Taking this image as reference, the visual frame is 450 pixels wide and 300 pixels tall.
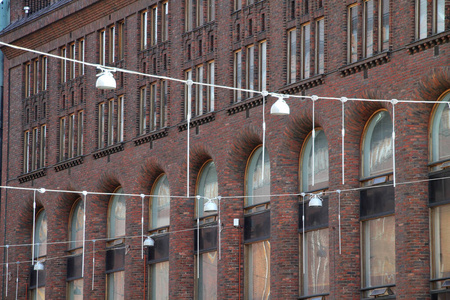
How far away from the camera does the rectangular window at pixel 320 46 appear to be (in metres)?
41.2

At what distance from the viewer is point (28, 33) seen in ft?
194

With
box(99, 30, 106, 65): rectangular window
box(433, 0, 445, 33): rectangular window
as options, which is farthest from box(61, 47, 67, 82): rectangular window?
box(433, 0, 445, 33): rectangular window

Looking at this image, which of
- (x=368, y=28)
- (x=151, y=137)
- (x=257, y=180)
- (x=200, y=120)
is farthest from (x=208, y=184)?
(x=368, y=28)

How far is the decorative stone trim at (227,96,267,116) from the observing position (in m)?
43.9

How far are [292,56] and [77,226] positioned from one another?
56.4 feet

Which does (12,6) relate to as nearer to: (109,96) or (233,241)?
(109,96)

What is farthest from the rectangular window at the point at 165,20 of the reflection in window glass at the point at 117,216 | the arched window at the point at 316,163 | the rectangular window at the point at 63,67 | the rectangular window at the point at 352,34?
the rectangular window at the point at 352,34

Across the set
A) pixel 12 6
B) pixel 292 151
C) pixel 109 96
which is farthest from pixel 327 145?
pixel 12 6

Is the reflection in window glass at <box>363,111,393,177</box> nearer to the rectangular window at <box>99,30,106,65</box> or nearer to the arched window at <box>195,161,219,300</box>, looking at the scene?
the arched window at <box>195,161,219,300</box>

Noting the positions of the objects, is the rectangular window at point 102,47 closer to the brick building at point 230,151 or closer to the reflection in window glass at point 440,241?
the brick building at point 230,151

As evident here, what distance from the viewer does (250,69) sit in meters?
45.0

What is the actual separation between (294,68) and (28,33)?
802 inches

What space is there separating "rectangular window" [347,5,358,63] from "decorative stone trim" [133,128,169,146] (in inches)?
455

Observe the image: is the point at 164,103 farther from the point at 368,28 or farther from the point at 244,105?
the point at 368,28
